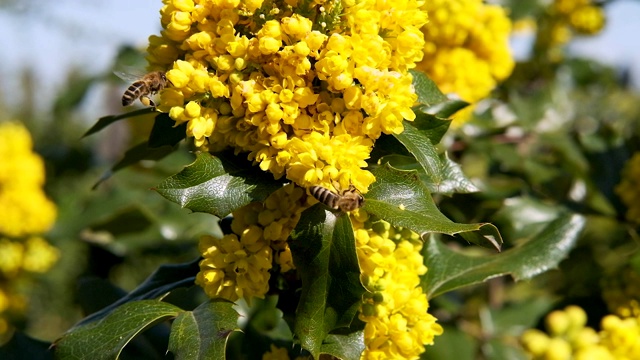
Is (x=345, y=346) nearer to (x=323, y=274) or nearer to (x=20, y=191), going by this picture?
(x=323, y=274)

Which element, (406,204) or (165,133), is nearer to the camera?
A: (406,204)

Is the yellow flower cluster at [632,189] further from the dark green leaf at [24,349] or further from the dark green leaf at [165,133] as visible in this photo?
the dark green leaf at [24,349]

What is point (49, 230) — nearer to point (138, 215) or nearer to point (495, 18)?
point (138, 215)

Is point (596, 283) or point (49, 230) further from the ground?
point (596, 283)

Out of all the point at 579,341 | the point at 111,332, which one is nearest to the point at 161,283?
the point at 111,332

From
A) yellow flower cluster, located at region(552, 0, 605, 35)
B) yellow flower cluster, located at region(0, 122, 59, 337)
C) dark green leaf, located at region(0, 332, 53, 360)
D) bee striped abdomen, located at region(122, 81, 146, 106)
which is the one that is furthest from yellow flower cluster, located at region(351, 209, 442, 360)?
yellow flower cluster, located at region(552, 0, 605, 35)

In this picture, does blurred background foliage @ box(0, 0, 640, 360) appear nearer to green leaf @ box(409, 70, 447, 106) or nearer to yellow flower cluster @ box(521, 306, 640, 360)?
yellow flower cluster @ box(521, 306, 640, 360)

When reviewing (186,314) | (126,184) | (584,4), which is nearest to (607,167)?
(584,4)

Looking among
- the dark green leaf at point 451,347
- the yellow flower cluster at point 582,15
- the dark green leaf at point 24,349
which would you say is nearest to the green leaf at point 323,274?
the dark green leaf at point 24,349
